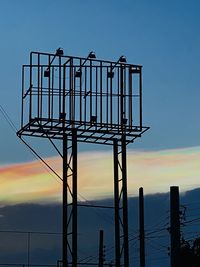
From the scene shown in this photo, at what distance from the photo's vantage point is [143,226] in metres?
43.2

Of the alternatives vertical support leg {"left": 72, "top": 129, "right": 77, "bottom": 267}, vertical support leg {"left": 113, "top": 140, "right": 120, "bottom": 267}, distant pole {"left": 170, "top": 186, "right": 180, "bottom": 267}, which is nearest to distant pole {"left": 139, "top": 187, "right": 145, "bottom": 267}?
vertical support leg {"left": 113, "top": 140, "right": 120, "bottom": 267}

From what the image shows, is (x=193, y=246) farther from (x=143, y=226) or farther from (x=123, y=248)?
(x=123, y=248)

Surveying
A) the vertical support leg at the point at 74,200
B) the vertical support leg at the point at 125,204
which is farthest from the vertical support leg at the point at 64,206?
the vertical support leg at the point at 125,204

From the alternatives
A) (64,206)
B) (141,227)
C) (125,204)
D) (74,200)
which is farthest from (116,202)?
(141,227)

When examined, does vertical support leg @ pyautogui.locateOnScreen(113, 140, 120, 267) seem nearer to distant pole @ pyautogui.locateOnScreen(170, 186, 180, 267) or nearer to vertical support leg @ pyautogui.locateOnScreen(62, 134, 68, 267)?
vertical support leg @ pyautogui.locateOnScreen(62, 134, 68, 267)

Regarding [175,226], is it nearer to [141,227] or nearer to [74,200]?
[74,200]

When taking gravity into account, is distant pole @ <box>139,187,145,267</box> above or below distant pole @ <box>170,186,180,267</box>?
above

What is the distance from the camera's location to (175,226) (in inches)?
882

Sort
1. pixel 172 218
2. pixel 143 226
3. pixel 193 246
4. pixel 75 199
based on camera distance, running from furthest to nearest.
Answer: pixel 193 246, pixel 143 226, pixel 75 199, pixel 172 218

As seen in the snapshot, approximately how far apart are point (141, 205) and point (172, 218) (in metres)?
20.9

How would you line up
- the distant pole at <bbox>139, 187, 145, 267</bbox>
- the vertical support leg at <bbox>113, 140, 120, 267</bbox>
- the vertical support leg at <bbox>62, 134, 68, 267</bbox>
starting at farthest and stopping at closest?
the distant pole at <bbox>139, 187, 145, 267</bbox> < the vertical support leg at <bbox>113, 140, 120, 267</bbox> < the vertical support leg at <bbox>62, 134, 68, 267</bbox>

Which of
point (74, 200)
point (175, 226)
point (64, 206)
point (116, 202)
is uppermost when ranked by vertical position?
point (116, 202)

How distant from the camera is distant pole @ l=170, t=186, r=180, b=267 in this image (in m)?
22.0

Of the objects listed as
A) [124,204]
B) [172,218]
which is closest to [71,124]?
[124,204]
